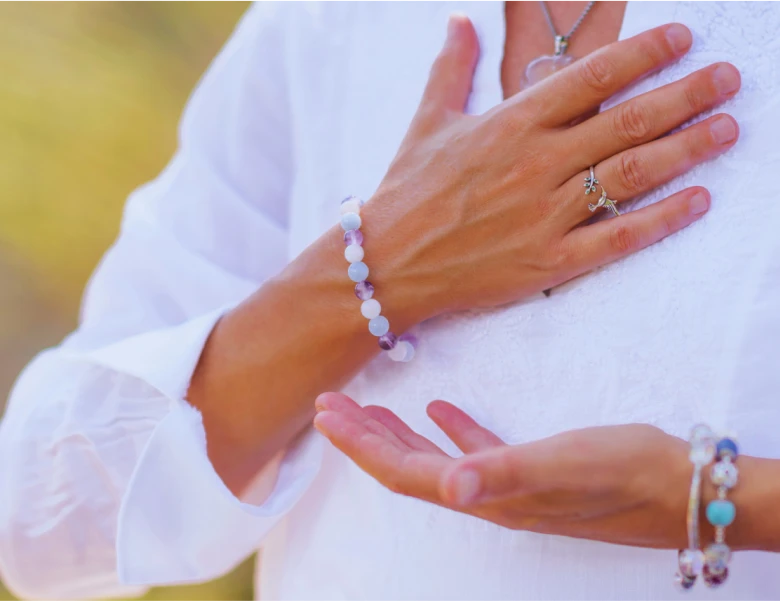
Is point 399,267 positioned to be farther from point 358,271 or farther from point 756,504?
point 756,504

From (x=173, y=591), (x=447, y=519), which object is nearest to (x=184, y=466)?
(x=447, y=519)

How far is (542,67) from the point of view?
89 centimetres

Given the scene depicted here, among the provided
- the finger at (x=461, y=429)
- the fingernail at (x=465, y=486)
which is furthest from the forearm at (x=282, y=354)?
the fingernail at (x=465, y=486)

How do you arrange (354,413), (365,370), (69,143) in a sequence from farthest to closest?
(69,143)
(365,370)
(354,413)

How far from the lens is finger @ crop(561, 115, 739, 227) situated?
733mm

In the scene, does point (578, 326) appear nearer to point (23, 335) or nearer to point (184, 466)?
point (184, 466)

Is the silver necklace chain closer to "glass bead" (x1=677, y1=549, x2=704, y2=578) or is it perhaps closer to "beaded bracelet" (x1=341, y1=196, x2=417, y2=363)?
"beaded bracelet" (x1=341, y1=196, x2=417, y2=363)

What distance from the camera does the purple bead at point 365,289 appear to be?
86cm

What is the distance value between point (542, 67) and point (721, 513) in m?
0.52

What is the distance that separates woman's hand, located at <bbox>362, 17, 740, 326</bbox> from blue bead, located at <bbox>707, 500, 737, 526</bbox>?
0.27m

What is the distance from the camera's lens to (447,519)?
0.84 meters

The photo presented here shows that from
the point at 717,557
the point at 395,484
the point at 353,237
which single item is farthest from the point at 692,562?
the point at 353,237

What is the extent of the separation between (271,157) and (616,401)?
0.63 metres

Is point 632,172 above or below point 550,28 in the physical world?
below
